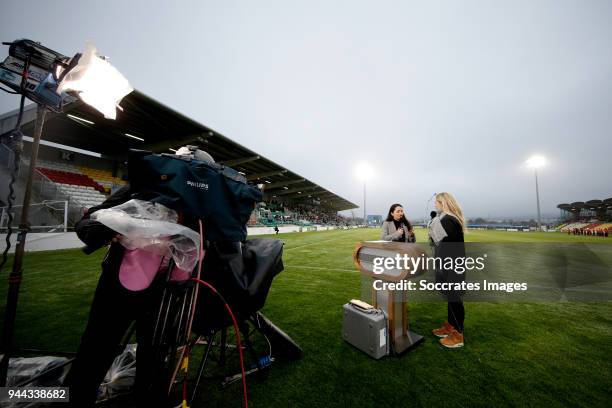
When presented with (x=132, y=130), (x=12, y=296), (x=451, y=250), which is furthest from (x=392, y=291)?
(x=132, y=130)

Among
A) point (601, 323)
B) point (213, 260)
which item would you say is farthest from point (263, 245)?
point (601, 323)

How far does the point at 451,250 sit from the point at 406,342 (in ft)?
3.46

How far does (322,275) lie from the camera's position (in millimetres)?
5121

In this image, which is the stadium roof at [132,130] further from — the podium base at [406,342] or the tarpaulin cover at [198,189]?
the podium base at [406,342]

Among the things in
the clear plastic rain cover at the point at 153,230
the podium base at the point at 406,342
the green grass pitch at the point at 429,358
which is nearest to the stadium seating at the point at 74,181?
the green grass pitch at the point at 429,358

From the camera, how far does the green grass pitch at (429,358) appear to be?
5.18 ft

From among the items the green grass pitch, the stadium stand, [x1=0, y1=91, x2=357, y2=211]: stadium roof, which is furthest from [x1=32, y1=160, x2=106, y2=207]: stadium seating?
the green grass pitch

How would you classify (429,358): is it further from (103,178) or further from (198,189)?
(103,178)

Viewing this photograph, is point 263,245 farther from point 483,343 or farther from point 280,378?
point 483,343

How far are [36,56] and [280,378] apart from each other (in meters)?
2.77

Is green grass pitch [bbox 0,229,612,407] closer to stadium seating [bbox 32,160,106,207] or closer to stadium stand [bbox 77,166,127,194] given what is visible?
stadium seating [bbox 32,160,106,207]

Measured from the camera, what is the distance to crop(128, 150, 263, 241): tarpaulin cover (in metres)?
1.05

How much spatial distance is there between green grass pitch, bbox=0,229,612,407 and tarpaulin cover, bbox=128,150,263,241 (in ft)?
4.34

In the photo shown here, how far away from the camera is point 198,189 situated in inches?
43.4
